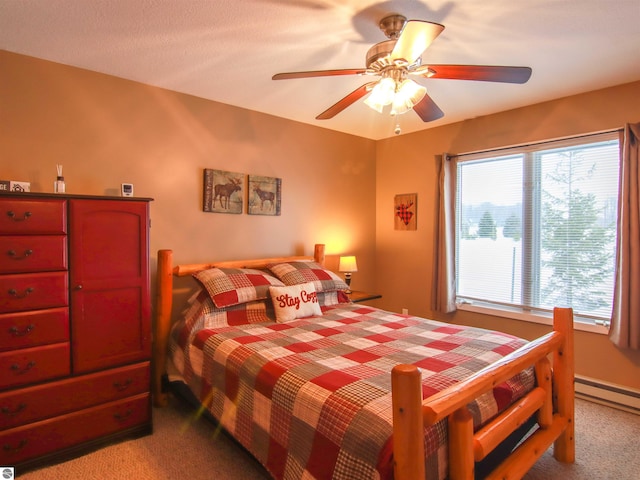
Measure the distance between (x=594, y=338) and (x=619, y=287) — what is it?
0.48 metres

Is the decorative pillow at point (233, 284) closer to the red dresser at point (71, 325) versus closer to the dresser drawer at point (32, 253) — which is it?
the red dresser at point (71, 325)

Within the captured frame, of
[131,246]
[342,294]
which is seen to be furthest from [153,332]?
[342,294]

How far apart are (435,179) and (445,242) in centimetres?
71

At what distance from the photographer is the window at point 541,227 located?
295 centimetres

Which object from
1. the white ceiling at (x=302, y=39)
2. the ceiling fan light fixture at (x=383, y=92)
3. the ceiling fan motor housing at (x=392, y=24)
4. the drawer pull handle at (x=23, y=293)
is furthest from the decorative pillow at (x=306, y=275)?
the ceiling fan motor housing at (x=392, y=24)

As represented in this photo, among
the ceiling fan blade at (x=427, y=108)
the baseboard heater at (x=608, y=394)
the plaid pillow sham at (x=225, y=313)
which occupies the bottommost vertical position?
the baseboard heater at (x=608, y=394)

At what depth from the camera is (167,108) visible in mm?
2949

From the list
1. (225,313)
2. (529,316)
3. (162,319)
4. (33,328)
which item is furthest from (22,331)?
(529,316)

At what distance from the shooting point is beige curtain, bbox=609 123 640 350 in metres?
2.66

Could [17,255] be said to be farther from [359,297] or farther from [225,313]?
[359,297]

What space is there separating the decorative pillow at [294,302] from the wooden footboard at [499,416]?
4.92ft

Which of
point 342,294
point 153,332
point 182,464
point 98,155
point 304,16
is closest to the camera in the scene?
point 304,16

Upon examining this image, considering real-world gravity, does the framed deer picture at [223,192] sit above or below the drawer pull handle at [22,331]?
above

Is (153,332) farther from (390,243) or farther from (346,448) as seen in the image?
(390,243)
